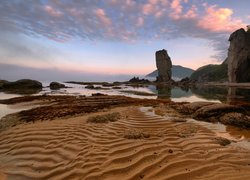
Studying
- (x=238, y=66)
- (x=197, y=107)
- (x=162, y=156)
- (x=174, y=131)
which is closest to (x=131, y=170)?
(x=162, y=156)

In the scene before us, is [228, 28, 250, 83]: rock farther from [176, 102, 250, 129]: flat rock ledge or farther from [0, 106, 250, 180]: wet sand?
[0, 106, 250, 180]: wet sand

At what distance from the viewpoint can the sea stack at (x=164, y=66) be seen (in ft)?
346

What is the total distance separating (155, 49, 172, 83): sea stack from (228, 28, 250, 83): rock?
35741 millimetres

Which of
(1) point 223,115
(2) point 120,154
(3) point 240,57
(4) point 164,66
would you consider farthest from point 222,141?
(4) point 164,66

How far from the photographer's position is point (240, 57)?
225 feet

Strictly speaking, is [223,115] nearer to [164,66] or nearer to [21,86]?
[21,86]

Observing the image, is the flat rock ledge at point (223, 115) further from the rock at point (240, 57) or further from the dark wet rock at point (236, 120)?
the rock at point (240, 57)

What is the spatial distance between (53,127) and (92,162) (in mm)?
4446

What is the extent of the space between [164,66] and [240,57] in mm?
41156

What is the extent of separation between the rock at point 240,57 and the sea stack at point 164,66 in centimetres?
3574

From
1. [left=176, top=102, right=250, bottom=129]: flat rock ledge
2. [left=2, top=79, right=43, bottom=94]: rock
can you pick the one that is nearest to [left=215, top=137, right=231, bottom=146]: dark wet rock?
[left=176, top=102, right=250, bottom=129]: flat rock ledge

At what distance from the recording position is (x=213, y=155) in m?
6.06

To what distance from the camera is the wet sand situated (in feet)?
17.3

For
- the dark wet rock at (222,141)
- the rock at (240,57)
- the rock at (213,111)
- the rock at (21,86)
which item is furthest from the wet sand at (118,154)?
the rock at (240,57)
